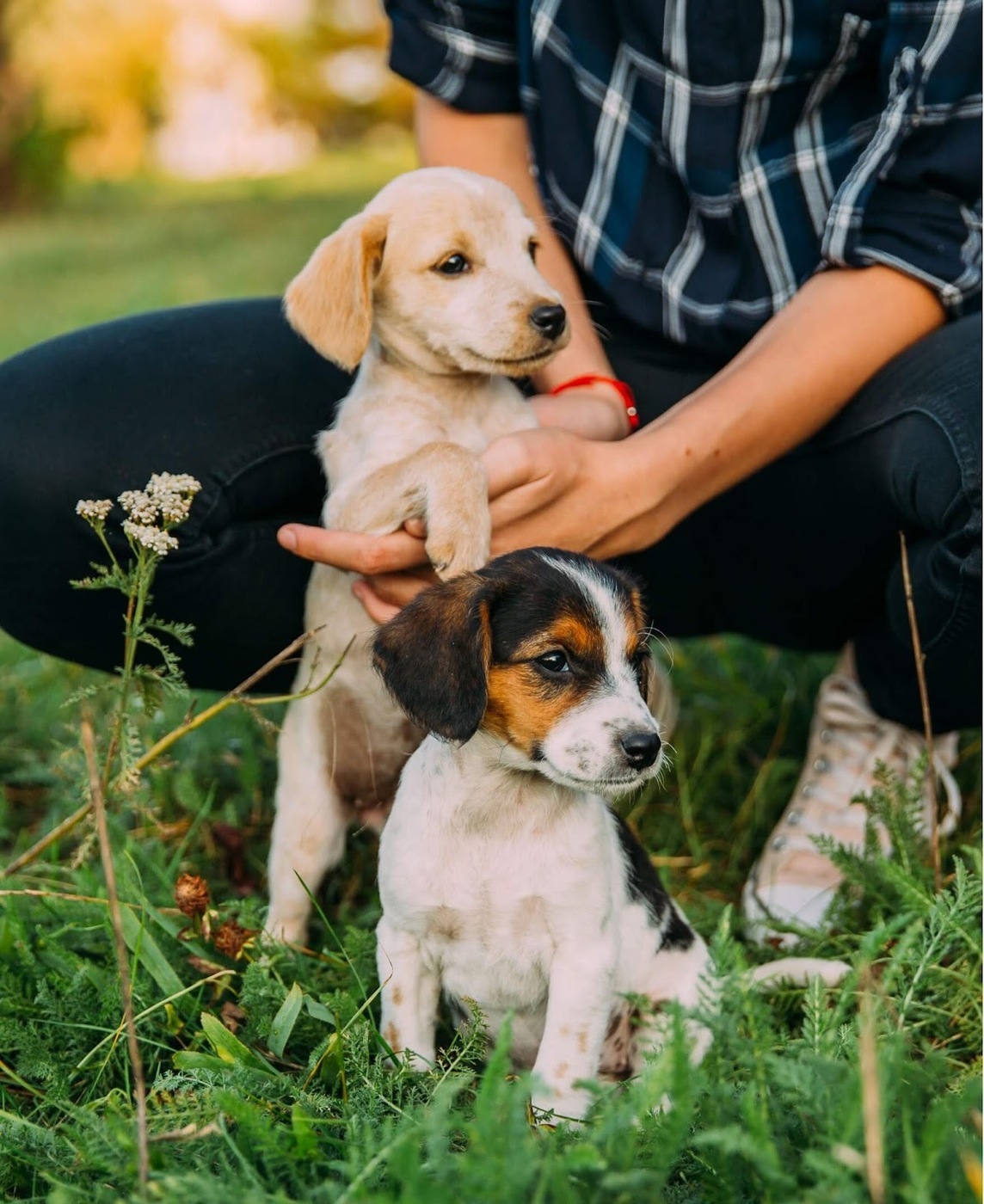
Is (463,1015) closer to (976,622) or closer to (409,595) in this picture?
(409,595)

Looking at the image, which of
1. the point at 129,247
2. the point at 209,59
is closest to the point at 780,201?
the point at 129,247

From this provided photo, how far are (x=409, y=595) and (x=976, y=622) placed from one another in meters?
1.23

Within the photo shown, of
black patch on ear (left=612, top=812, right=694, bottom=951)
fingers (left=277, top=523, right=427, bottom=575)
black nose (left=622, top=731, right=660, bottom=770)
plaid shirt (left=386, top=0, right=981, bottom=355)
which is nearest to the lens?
black nose (left=622, top=731, right=660, bottom=770)

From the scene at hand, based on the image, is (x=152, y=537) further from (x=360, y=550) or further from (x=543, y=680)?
(x=543, y=680)

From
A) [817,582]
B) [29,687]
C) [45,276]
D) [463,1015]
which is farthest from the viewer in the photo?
[45,276]

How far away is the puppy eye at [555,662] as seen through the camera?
7.80 feet

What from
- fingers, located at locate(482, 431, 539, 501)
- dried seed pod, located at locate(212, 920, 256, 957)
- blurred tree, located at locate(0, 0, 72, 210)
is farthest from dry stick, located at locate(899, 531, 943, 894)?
blurred tree, located at locate(0, 0, 72, 210)

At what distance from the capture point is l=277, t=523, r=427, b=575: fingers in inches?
111

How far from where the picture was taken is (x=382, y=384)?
3.25 meters

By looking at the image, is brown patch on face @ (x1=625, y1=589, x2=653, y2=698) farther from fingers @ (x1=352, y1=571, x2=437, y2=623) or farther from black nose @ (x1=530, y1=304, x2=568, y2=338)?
black nose @ (x1=530, y1=304, x2=568, y2=338)

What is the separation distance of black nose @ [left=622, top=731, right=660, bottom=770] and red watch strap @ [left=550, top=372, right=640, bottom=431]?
1.29 metres

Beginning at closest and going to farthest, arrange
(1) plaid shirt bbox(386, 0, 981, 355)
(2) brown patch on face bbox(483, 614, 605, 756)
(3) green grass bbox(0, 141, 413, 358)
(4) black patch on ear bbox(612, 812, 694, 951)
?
(2) brown patch on face bbox(483, 614, 605, 756) < (4) black patch on ear bbox(612, 812, 694, 951) < (1) plaid shirt bbox(386, 0, 981, 355) < (3) green grass bbox(0, 141, 413, 358)

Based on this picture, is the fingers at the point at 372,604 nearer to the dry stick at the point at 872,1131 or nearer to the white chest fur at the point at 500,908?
the white chest fur at the point at 500,908

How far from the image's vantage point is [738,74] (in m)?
3.24
